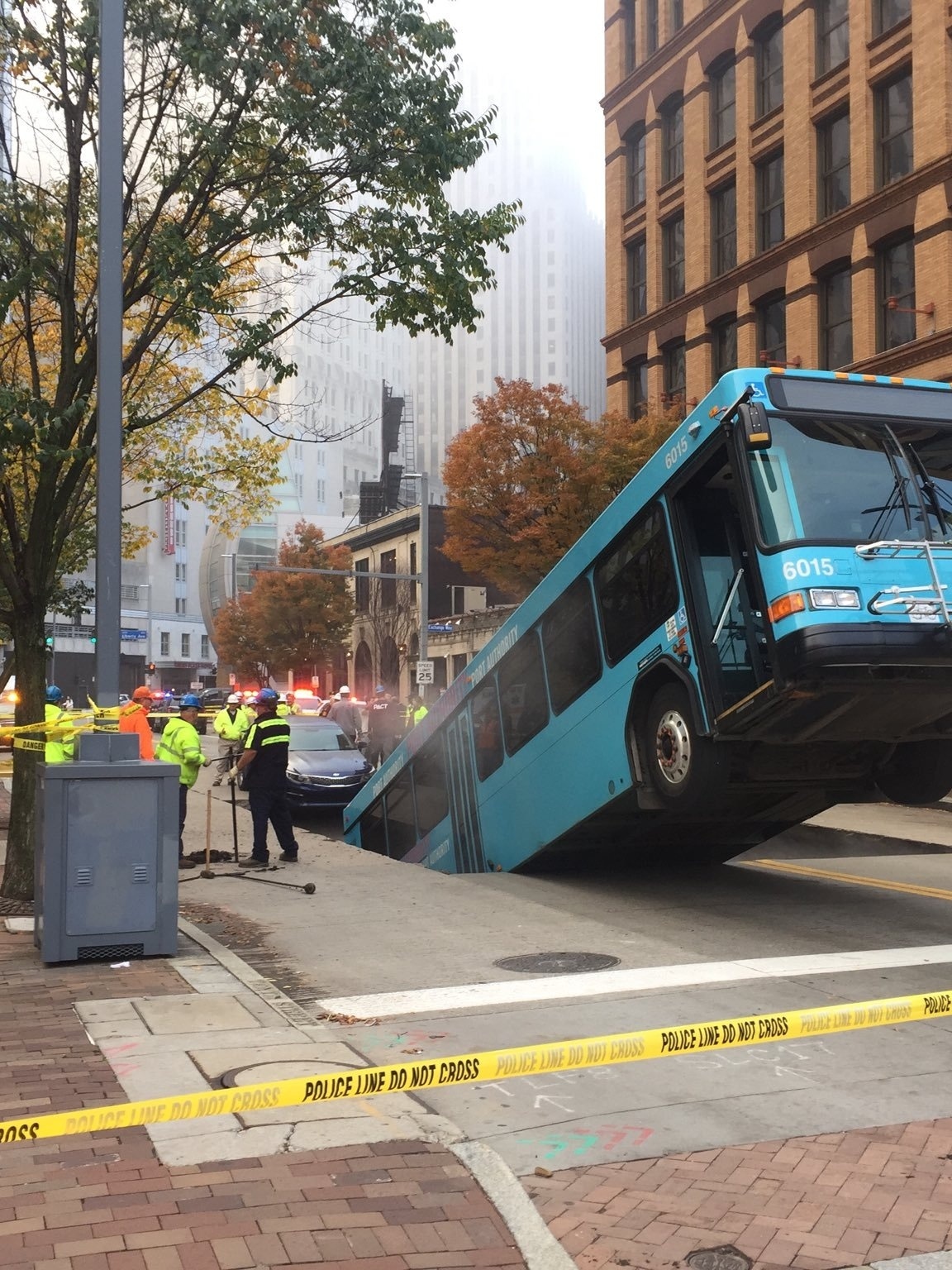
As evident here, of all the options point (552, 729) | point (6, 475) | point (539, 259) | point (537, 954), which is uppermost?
point (539, 259)

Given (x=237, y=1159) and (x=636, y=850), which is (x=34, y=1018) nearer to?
(x=237, y=1159)

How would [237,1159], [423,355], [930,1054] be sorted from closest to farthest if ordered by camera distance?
[237,1159]
[930,1054]
[423,355]

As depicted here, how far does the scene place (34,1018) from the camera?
704 cm

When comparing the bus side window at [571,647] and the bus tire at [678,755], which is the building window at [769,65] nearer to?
the bus side window at [571,647]

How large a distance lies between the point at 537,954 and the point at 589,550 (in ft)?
12.0

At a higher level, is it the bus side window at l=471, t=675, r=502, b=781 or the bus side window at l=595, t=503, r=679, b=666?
the bus side window at l=595, t=503, r=679, b=666

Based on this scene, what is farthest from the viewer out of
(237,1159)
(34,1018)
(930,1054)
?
(34,1018)

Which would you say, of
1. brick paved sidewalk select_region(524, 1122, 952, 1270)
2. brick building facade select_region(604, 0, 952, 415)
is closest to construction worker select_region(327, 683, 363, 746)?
brick building facade select_region(604, 0, 952, 415)

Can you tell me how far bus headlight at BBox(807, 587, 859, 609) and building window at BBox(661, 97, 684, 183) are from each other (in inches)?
1211

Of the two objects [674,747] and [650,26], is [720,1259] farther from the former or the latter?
[650,26]

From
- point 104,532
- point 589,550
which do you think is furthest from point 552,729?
point 104,532

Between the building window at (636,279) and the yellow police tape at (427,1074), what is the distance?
34691mm

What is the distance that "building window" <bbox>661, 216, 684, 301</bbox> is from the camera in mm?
36375

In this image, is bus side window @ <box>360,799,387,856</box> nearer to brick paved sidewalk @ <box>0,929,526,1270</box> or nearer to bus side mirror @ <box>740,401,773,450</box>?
bus side mirror @ <box>740,401,773,450</box>
